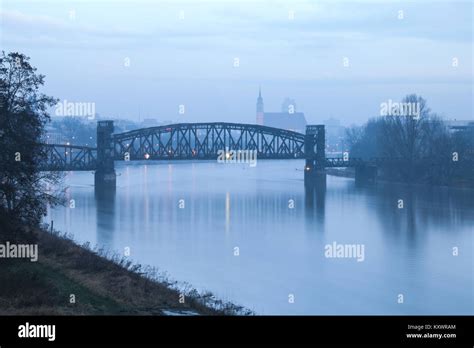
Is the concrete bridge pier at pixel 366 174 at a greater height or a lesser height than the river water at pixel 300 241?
greater

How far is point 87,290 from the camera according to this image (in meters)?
15.8

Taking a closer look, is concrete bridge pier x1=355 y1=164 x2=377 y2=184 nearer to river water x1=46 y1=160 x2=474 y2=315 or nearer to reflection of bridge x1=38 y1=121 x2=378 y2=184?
reflection of bridge x1=38 y1=121 x2=378 y2=184

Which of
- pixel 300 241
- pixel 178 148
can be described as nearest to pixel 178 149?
pixel 178 148

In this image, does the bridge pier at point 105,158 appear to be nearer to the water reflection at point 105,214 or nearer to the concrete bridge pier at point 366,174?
the water reflection at point 105,214

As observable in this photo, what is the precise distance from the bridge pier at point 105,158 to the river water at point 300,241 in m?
5.04

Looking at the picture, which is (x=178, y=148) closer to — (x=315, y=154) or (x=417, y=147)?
(x=315, y=154)
